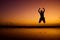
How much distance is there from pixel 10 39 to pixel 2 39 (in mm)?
73

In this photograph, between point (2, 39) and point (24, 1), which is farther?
point (24, 1)

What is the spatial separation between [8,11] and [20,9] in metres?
0.12

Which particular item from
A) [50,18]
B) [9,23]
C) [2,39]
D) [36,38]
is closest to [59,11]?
[50,18]

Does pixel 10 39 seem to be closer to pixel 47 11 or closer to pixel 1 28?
pixel 1 28

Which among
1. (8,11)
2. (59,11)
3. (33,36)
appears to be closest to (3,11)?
(8,11)

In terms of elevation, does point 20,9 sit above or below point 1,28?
above

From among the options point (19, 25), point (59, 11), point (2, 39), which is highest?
point (59, 11)

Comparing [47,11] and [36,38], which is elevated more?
[47,11]

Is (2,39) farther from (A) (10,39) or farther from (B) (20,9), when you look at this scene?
(B) (20,9)

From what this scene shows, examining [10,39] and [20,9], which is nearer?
[10,39]

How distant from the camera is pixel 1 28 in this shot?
1.28 meters

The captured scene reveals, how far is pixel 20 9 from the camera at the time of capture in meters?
1.34

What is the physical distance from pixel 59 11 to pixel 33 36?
1.13 ft

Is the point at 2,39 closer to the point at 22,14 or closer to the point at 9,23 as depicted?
the point at 9,23
